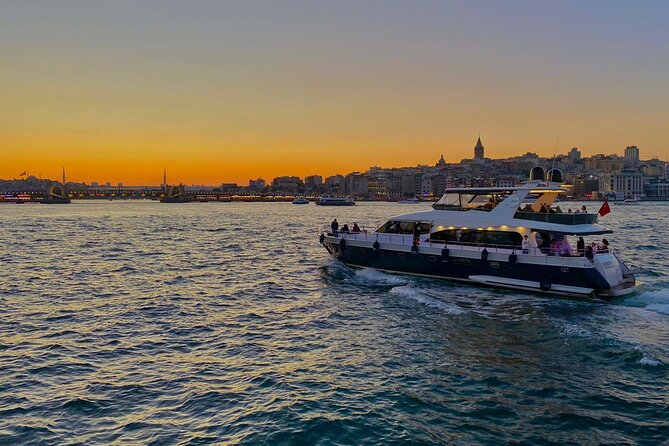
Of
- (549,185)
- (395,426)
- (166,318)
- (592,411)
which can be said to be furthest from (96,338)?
(549,185)

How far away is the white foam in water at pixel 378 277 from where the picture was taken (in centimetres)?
2510

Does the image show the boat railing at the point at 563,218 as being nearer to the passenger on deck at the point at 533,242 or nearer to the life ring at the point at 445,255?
the passenger on deck at the point at 533,242

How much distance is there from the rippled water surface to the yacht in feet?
3.08

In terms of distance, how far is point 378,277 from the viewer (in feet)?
86.9

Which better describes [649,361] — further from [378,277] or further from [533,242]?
[378,277]

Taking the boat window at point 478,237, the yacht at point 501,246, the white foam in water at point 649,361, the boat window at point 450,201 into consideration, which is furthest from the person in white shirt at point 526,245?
the white foam in water at point 649,361

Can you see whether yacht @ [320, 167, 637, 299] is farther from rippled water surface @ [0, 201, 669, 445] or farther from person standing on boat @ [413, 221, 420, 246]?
rippled water surface @ [0, 201, 669, 445]

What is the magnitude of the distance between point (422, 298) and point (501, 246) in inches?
212

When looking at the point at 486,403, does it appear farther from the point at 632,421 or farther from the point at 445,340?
the point at 445,340

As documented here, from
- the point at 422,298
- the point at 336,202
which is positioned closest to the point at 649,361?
the point at 422,298

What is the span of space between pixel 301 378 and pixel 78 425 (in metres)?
4.77

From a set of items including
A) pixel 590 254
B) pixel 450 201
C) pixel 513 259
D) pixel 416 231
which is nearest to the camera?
pixel 590 254

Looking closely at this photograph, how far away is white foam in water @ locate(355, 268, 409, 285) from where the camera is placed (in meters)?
25.1

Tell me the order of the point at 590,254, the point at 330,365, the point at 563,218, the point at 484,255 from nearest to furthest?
the point at 330,365
the point at 590,254
the point at 484,255
the point at 563,218
